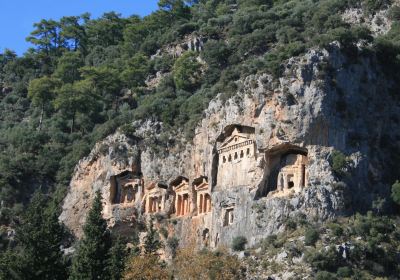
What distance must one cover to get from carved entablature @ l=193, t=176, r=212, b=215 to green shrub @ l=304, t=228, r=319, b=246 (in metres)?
12.5

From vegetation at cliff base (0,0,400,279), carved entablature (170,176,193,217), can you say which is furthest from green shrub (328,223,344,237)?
carved entablature (170,176,193,217)

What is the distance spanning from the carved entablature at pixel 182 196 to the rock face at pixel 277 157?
3.2 inches

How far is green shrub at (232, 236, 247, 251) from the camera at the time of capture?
231ft

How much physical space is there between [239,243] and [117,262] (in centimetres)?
1101

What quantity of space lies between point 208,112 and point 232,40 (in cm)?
2450

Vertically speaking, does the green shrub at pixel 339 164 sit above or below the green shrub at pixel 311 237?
above

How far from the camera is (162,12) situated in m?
124

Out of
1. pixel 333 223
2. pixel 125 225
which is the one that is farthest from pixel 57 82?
pixel 333 223

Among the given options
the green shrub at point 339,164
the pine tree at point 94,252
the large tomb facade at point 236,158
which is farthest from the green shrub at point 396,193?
the pine tree at point 94,252

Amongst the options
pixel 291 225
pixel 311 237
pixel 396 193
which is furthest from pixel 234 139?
pixel 396 193

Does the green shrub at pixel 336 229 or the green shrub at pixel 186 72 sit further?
the green shrub at pixel 186 72

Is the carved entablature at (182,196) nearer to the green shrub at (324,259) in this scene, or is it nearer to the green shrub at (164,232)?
the green shrub at (164,232)

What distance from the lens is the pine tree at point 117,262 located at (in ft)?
204

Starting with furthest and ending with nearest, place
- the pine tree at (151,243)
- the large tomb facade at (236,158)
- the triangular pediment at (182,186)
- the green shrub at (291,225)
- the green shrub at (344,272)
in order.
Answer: the triangular pediment at (182,186) → the large tomb facade at (236,158) → the pine tree at (151,243) → the green shrub at (291,225) → the green shrub at (344,272)
